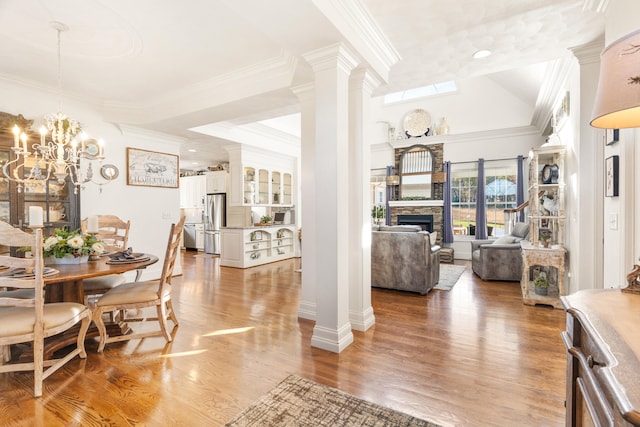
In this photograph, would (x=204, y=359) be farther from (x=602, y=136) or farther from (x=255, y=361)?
(x=602, y=136)

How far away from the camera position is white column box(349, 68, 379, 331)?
2879 mm

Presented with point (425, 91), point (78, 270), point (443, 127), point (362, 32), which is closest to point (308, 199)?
point (362, 32)

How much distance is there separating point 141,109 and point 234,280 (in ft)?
9.70

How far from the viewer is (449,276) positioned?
5.07 m

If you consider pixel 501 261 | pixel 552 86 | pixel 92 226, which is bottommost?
pixel 501 261

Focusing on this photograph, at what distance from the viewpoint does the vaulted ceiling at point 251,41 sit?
232 cm

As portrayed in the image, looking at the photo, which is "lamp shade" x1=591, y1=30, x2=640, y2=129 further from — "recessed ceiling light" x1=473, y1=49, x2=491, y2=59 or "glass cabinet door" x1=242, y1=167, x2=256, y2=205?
Answer: "glass cabinet door" x1=242, y1=167, x2=256, y2=205

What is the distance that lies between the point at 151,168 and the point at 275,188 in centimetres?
278

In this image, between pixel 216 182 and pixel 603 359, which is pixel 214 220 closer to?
pixel 216 182

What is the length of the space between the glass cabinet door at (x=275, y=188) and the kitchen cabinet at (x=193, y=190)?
2.35 metres

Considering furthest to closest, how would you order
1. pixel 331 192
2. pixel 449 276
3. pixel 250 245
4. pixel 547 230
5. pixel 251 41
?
pixel 250 245
pixel 449 276
pixel 547 230
pixel 251 41
pixel 331 192

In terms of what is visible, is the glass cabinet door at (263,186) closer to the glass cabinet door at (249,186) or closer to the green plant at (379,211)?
the glass cabinet door at (249,186)

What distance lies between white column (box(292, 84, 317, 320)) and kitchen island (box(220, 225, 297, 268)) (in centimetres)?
299

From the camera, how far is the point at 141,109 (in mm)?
4469
